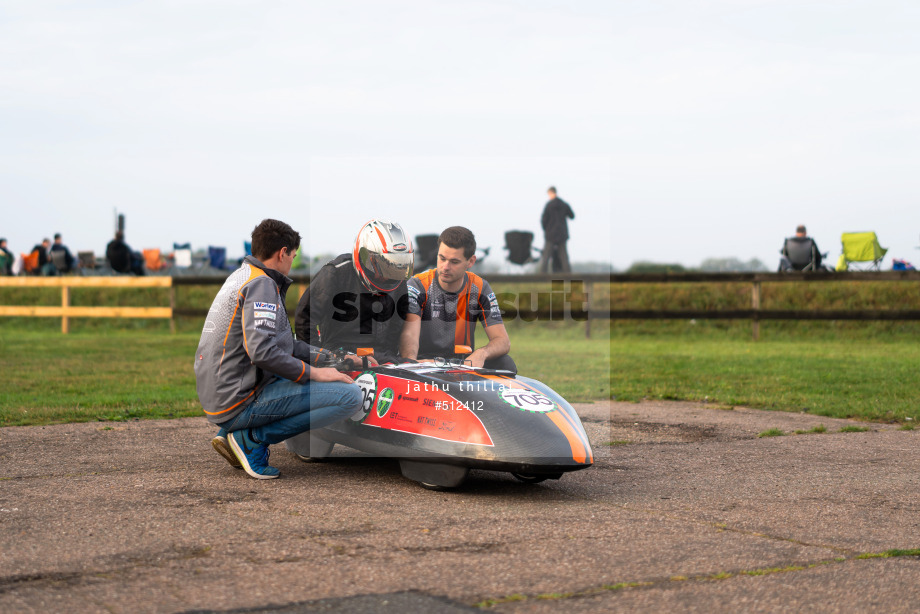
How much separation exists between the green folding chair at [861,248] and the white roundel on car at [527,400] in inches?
678

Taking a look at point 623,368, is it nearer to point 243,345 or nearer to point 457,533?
point 243,345

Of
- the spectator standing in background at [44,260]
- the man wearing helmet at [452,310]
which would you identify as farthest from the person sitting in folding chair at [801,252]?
the spectator standing in background at [44,260]

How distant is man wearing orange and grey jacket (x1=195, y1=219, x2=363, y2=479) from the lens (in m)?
5.50

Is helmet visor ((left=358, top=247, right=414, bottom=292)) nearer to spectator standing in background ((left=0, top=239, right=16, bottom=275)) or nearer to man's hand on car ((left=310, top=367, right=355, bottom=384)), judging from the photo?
man's hand on car ((left=310, top=367, right=355, bottom=384))

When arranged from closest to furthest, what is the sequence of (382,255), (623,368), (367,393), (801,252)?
1. (367,393)
2. (382,255)
3. (623,368)
4. (801,252)

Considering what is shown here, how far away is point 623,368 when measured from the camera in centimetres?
1352

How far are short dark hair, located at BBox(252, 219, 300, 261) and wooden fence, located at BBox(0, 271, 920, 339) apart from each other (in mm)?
12050

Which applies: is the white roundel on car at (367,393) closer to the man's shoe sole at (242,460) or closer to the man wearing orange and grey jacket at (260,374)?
the man wearing orange and grey jacket at (260,374)

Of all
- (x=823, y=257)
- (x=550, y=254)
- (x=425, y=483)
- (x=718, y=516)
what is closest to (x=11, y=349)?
(x=550, y=254)

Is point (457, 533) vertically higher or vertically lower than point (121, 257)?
lower

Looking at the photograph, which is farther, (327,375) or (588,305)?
(588,305)

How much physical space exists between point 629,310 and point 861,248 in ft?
20.6

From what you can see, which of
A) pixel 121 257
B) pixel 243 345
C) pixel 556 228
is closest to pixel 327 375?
pixel 243 345

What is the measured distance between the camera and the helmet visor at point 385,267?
19.9 ft
